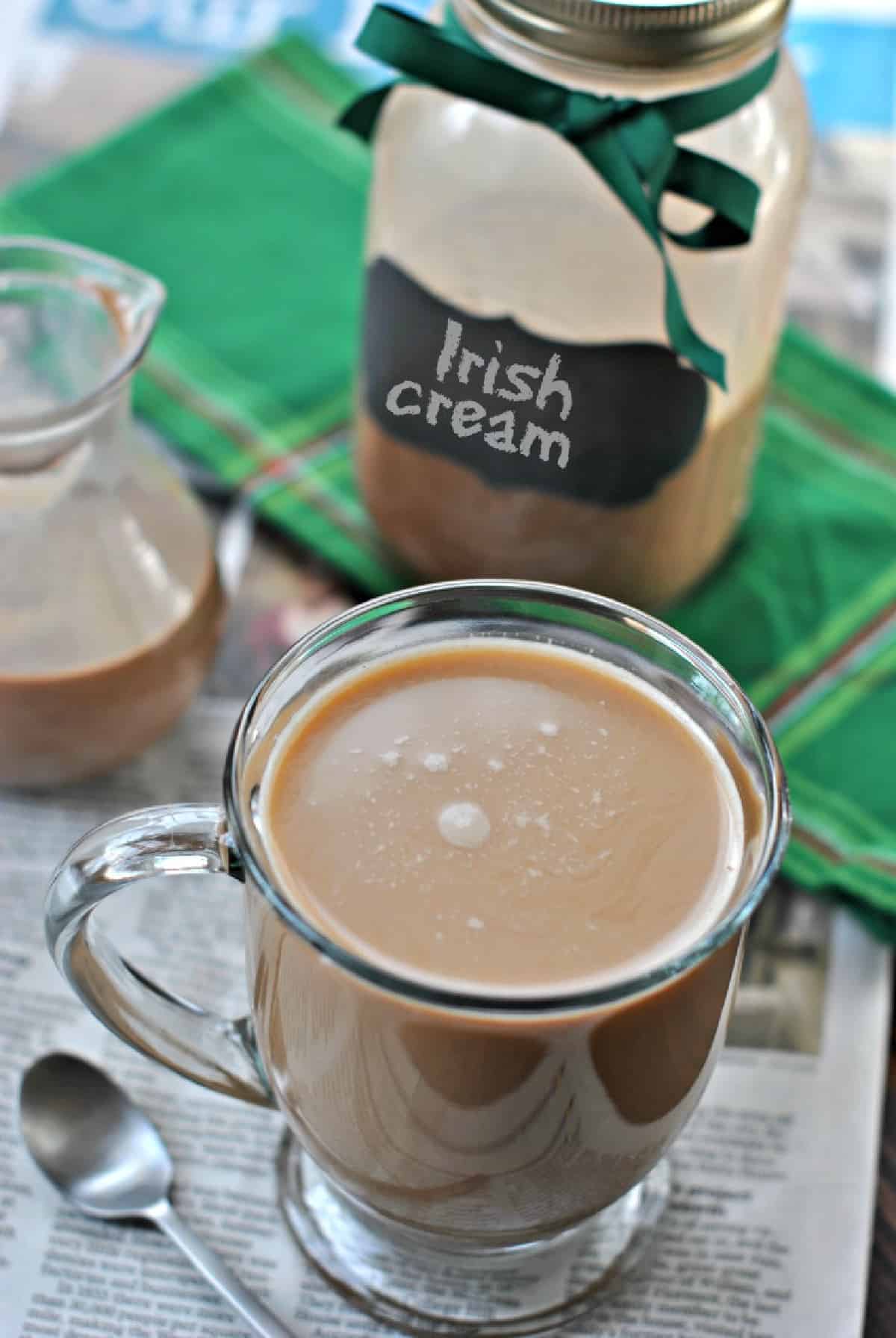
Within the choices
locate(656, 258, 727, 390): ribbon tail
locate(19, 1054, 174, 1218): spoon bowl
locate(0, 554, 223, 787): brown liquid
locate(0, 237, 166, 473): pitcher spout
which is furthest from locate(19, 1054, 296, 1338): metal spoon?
locate(656, 258, 727, 390): ribbon tail

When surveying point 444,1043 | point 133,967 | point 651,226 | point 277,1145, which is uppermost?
point 651,226

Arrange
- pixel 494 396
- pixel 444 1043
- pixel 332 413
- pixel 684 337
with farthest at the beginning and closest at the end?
pixel 332 413, pixel 684 337, pixel 494 396, pixel 444 1043

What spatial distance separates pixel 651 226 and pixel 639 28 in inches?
3.3

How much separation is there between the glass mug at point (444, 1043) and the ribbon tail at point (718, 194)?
224 mm

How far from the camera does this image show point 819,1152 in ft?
2.27

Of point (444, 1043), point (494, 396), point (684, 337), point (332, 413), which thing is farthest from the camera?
point (332, 413)

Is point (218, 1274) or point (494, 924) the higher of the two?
point (494, 924)

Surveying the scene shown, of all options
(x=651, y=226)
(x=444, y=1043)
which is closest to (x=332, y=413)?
(x=651, y=226)

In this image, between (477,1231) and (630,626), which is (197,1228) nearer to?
(477,1231)

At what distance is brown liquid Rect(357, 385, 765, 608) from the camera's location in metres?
0.82

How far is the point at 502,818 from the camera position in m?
0.55

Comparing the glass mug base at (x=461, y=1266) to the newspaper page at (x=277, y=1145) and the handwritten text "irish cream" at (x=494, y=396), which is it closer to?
the newspaper page at (x=277, y=1145)

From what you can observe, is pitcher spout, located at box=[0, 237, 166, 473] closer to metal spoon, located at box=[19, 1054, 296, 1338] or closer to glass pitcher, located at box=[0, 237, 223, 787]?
glass pitcher, located at box=[0, 237, 223, 787]

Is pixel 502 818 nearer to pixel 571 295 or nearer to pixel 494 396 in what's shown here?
pixel 494 396
